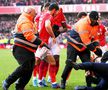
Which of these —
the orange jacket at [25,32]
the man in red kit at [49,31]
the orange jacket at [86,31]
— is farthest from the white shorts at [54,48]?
the orange jacket at [25,32]

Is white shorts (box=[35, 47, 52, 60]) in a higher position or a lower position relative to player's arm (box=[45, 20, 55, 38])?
lower

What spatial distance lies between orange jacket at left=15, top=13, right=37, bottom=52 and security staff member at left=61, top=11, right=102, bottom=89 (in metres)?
1.07

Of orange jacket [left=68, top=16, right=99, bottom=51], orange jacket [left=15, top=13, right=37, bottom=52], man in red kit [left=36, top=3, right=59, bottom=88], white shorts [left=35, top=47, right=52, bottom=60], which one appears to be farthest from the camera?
white shorts [left=35, top=47, right=52, bottom=60]

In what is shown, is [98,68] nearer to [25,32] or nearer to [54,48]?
[25,32]

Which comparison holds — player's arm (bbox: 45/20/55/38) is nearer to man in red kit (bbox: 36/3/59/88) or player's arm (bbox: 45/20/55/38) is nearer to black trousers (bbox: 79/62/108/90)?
man in red kit (bbox: 36/3/59/88)

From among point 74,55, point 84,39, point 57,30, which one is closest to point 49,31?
point 57,30

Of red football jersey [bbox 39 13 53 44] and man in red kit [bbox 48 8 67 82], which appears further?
man in red kit [bbox 48 8 67 82]

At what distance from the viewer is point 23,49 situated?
11.1 m

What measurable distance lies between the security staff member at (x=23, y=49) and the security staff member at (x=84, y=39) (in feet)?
3.18

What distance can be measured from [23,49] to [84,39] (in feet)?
5.07

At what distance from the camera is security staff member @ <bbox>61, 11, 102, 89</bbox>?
448 inches

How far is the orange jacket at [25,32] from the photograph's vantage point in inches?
423

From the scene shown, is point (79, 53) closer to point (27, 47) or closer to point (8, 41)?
point (27, 47)

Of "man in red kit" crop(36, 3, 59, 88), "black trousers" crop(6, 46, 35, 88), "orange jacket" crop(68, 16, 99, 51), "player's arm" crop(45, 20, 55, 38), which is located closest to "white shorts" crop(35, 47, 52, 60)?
"man in red kit" crop(36, 3, 59, 88)
